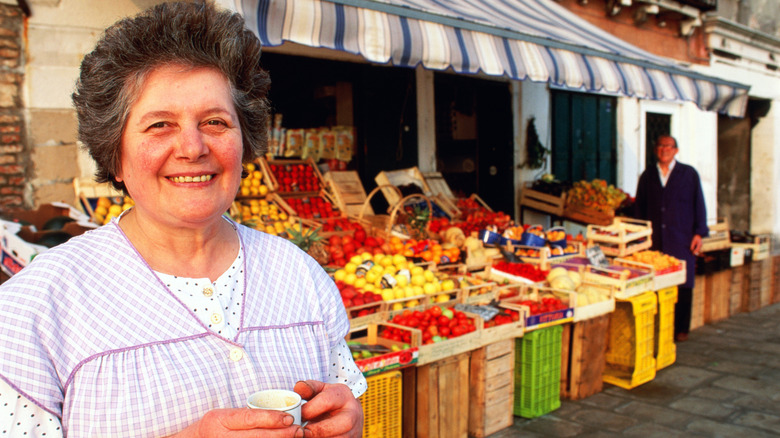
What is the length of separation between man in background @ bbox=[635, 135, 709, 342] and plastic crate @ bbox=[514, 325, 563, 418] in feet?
9.73

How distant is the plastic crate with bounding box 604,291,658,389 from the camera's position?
5453mm

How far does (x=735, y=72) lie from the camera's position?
43.2 ft

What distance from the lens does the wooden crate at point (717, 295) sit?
7.72 m

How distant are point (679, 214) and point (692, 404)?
8.59 ft

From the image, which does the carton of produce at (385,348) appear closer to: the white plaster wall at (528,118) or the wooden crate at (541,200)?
the wooden crate at (541,200)

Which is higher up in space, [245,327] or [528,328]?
[245,327]

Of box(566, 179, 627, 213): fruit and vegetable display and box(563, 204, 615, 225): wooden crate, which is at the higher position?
box(566, 179, 627, 213): fruit and vegetable display

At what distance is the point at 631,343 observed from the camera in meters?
5.52

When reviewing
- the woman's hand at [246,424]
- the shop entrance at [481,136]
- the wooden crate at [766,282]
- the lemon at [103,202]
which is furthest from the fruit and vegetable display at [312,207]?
the wooden crate at [766,282]

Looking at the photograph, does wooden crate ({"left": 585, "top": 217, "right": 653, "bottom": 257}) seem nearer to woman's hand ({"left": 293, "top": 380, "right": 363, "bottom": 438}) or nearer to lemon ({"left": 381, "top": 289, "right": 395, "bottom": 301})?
lemon ({"left": 381, "top": 289, "right": 395, "bottom": 301})

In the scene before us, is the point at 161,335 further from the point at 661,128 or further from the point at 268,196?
the point at 661,128

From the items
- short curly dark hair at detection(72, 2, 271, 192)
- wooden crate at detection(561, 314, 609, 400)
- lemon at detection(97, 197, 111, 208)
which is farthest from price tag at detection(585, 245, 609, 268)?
short curly dark hair at detection(72, 2, 271, 192)

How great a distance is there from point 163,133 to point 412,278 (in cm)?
Result: 382

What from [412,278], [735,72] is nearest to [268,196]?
[412,278]
